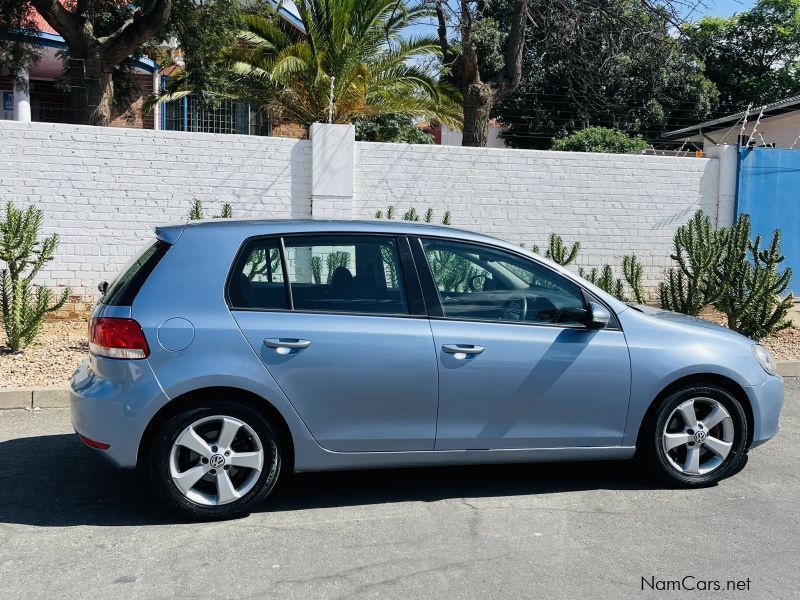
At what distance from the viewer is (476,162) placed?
11891 mm

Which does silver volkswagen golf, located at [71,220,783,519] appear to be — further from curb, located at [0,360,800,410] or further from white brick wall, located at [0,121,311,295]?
white brick wall, located at [0,121,311,295]

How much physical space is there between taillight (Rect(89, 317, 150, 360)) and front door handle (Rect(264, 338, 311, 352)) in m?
0.65

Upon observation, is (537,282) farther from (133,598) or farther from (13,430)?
(13,430)

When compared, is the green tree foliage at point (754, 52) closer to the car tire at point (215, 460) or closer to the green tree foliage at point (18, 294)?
the green tree foliage at point (18, 294)

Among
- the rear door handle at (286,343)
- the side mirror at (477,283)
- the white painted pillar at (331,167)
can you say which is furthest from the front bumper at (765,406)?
the white painted pillar at (331,167)

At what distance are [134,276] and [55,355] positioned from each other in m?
4.35

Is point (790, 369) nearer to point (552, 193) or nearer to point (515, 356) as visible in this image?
point (552, 193)

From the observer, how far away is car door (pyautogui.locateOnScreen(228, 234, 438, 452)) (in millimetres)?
4762

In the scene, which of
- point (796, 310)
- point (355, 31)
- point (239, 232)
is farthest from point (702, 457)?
point (355, 31)

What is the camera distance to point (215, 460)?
4707mm

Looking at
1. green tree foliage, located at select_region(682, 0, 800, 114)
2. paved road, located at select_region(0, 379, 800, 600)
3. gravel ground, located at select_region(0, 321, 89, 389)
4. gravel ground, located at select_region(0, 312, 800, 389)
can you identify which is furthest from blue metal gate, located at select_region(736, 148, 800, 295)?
green tree foliage, located at select_region(682, 0, 800, 114)

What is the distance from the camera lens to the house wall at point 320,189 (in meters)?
10.7

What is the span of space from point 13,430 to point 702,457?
198 inches

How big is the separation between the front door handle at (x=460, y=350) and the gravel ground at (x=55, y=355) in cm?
420
